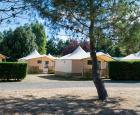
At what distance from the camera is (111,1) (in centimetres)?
1472

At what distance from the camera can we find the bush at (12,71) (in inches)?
1244

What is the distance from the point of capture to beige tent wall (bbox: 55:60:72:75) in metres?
42.7

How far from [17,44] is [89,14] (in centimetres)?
5069

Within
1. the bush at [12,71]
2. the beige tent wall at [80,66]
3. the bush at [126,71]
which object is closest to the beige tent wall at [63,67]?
the beige tent wall at [80,66]

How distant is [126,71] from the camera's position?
115ft

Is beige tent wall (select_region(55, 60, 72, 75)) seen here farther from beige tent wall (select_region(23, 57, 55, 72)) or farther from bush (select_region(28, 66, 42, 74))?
beige tent wall (select_region(23, 57, 55, 72))

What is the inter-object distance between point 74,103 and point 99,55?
27252 millimetres

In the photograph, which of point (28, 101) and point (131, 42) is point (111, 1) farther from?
point (28, 101)

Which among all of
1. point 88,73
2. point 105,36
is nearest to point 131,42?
point 105,36

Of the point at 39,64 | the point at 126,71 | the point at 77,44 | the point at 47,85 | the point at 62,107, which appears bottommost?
the point at 62,107

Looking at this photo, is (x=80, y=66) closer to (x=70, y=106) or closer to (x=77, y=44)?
(x=77, y=44)

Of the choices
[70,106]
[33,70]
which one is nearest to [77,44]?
[70,106]

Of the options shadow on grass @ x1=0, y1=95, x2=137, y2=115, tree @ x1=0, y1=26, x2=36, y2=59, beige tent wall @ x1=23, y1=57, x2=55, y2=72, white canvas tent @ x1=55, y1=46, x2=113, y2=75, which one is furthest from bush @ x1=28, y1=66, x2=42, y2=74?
shadow on grass @ x1=0, y1=95, x2=137, y2=115

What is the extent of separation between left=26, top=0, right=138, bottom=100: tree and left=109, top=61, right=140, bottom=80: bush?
1958cm
